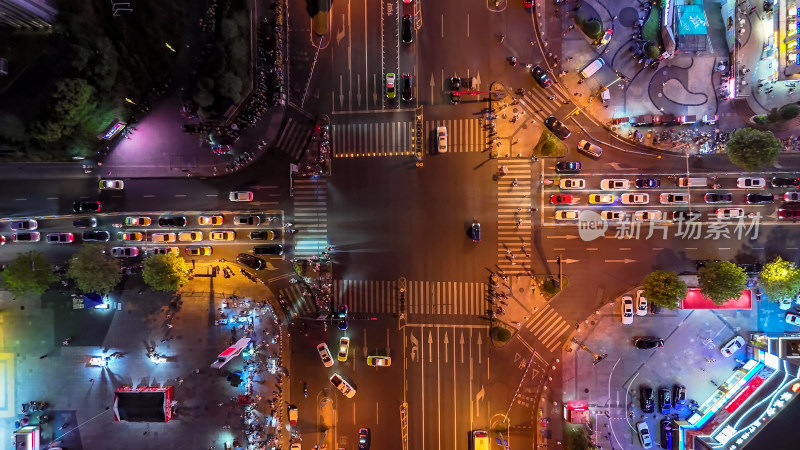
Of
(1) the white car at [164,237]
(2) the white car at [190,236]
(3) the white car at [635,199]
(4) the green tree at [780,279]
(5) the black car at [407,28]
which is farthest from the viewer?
(1) the white car at [164,237]

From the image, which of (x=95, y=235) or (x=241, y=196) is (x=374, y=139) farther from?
(x=95, y=235)

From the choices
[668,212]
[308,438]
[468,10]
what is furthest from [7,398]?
[668,212]

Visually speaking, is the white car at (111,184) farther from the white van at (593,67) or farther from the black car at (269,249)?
the white van at (593,67)

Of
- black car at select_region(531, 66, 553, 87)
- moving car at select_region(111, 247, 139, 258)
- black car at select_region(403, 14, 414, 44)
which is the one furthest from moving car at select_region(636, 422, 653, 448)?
moving car at select_region(111, 247, 139, 258)

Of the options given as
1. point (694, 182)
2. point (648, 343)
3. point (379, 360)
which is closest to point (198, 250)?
point (379, 360)

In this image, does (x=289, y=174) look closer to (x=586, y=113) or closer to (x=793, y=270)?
(x=586, y=113)

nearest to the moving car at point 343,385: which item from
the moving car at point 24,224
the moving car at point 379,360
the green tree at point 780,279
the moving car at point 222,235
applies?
the moving car at point 379,360

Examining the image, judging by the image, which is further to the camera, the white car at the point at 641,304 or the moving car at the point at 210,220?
the moving car at the point at 210,220
